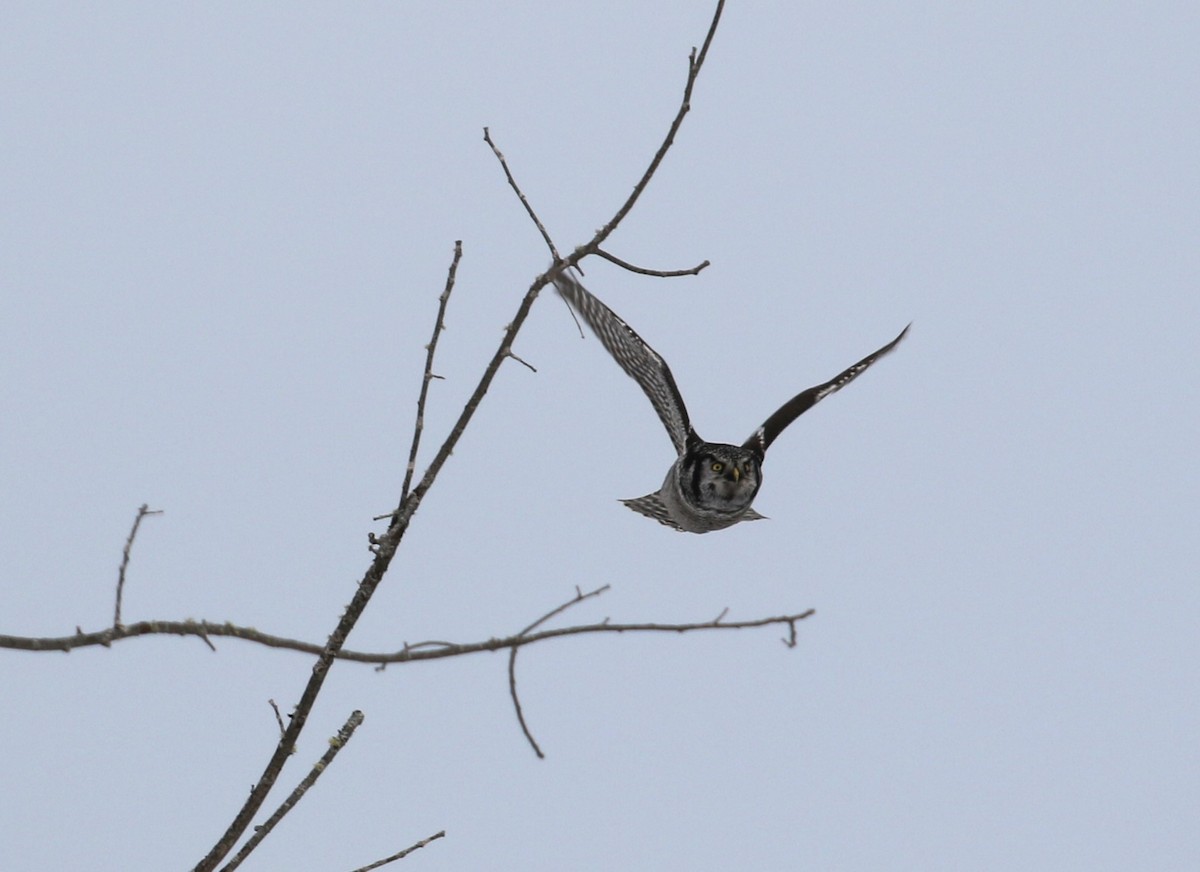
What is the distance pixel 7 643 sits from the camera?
269 cm

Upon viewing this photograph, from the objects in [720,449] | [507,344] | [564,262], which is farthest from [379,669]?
[720,449]

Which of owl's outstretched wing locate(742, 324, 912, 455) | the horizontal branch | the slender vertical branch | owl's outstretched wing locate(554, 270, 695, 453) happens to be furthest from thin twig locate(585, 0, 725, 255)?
owl's outstretched wing locate(742, 324, 912, 455)

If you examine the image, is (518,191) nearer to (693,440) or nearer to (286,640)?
(286,640)

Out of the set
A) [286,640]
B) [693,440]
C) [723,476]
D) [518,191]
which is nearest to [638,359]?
[693,440]

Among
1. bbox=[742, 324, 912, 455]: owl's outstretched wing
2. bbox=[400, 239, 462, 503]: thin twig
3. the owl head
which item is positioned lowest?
bbox=[400, 239, 462, 503]: thin twig

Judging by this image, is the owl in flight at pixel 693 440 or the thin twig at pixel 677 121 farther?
the owl in flight at pixel 693 440

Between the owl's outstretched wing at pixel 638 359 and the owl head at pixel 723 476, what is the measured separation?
0.27 m

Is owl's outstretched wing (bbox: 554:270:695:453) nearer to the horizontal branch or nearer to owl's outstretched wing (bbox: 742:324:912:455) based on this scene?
owl's outstretched wing (bbox: 742:324:912:455)

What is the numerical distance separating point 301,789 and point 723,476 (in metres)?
5.21

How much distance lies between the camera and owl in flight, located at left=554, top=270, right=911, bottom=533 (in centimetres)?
815

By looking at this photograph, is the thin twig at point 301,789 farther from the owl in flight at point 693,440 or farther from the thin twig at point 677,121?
the owl in flight at point 693,440

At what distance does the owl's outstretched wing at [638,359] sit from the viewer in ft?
26.1

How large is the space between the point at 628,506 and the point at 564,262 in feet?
19.3

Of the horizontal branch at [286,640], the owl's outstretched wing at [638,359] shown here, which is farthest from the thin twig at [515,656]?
the owl's outstretched wing at [638,359]
